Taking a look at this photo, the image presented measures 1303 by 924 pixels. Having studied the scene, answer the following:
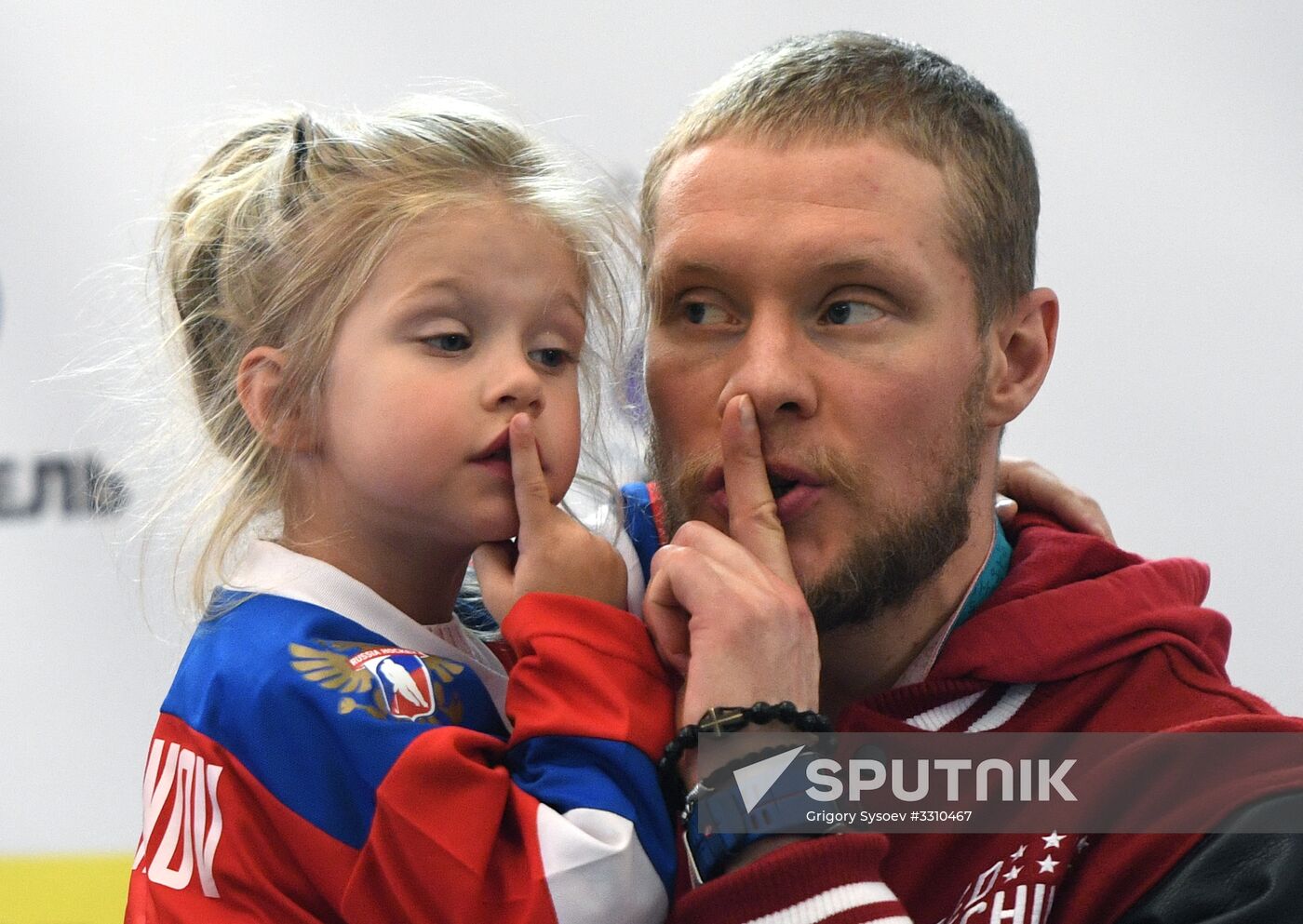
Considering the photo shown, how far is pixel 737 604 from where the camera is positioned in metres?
1.12

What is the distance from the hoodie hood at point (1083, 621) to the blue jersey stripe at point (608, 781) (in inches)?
12.1

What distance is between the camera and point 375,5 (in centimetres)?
241

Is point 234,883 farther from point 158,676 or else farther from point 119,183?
point 119,183

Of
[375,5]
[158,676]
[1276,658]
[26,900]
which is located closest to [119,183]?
[375,5]

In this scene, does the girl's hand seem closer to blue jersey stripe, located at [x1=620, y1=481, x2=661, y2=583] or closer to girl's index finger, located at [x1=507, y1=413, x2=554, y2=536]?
girl's index finger, located at [x1=507, y1=413, x2=554, y2=536]

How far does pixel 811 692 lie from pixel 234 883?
440 mm

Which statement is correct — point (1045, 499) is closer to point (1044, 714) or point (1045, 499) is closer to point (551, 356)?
point (1044, 714)

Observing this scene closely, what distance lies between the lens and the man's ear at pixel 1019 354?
1.38 m

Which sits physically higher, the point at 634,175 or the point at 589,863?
the point at 634,175

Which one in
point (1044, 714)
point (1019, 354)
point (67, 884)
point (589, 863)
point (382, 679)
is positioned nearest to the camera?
point (589, 863)

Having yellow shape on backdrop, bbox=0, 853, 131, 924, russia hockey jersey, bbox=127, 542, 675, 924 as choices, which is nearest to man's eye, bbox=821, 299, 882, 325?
russia hockey jersey, bbox=127, 542, 675, 924

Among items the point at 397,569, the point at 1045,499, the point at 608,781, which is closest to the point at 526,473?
the point at 397,569

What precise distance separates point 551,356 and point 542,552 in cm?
19

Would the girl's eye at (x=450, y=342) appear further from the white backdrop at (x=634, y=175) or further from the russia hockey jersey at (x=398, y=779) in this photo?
the white backdrop at (x=634, y=175)
